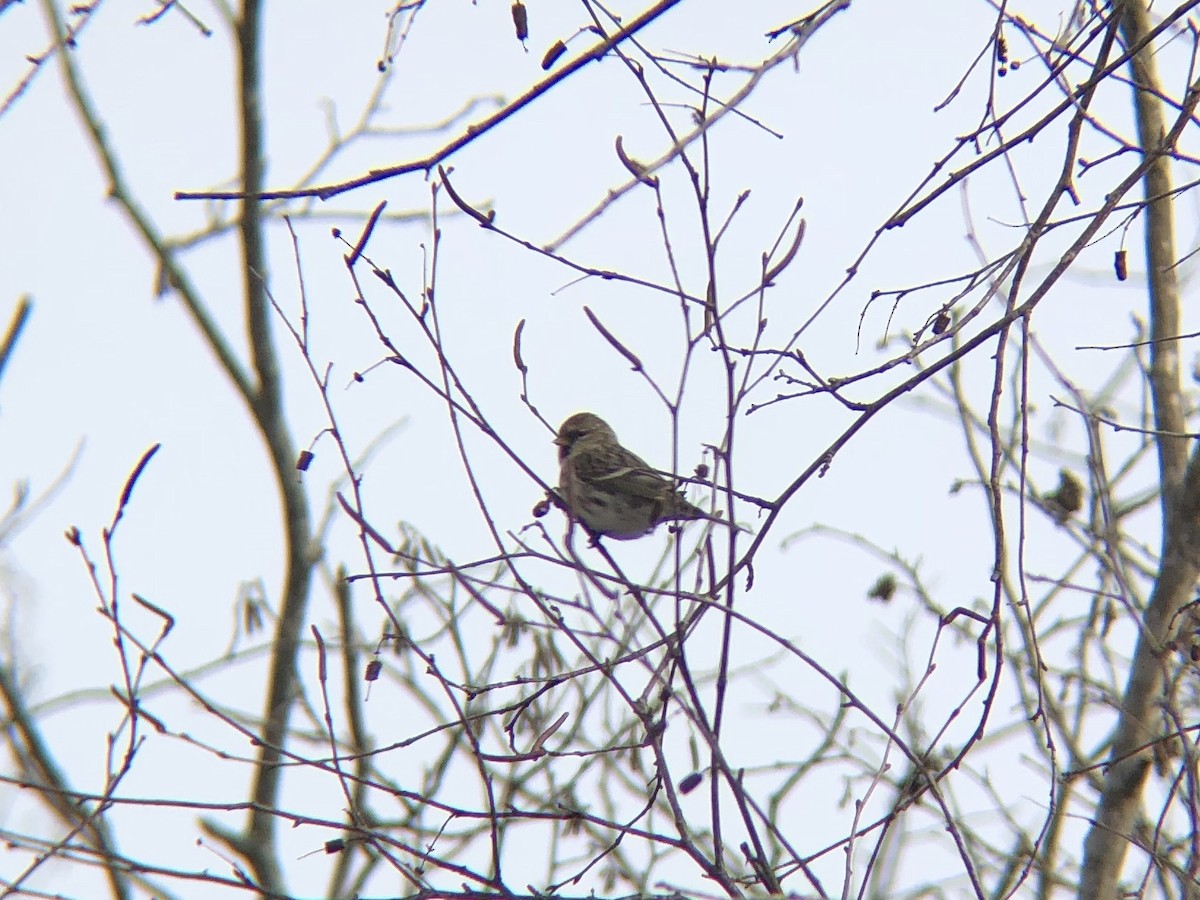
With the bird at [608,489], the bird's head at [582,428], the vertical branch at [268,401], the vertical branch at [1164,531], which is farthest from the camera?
the bird's head at [582,428]

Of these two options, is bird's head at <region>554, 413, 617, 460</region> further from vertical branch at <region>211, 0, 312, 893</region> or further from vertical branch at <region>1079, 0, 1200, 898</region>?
vertical branch at <region>1079, 0, 1200, 898</region>

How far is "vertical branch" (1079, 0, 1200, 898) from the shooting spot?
11.9ft

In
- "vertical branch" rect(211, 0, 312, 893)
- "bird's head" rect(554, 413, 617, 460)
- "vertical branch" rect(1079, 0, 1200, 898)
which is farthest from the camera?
"bird's head" rect(554, 413, 617, 460)

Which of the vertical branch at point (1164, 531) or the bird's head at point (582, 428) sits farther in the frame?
the bird's head at point (582, 428)

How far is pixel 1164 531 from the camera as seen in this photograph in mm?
3934

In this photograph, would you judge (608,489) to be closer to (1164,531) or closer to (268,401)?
(268,401)

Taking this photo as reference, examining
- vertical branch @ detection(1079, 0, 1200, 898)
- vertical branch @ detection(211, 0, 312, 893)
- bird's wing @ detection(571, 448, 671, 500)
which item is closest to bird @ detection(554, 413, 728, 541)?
bird's wing @ detection(571, 448, 671, 500)

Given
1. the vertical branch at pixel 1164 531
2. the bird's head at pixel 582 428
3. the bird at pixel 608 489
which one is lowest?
the vertical branch at pixel 1164 531

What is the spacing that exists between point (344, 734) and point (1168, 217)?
3.86 m

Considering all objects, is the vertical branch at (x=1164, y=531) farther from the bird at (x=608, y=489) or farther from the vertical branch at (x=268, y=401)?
the vertical branch at (x=268, y=401)

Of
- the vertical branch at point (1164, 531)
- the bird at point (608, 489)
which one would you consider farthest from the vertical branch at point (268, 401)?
the vertical branch at point (1164, 531)

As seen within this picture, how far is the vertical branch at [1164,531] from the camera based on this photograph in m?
3.62

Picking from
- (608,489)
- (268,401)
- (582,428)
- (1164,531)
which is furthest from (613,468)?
(1164,531)

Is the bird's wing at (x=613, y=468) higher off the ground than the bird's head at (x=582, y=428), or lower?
lower
